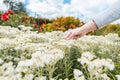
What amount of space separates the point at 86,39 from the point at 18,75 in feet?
5.70

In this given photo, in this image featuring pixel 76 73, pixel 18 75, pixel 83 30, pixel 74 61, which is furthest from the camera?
pixel 74 61

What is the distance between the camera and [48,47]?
3.05 meters

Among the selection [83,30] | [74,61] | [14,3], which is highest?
[14,3]

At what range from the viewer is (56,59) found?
251 centimetres

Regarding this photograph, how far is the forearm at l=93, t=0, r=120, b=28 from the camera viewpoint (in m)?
2.76

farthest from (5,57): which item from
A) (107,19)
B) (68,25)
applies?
(68,25)

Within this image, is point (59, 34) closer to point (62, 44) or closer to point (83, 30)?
point (62, 44)

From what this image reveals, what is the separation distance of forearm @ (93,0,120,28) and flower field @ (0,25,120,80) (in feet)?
0.93

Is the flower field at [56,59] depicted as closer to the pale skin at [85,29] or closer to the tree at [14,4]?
the pale skin at [85,29]

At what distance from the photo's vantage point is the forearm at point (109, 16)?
2760 millimetres

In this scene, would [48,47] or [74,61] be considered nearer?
[48,47]

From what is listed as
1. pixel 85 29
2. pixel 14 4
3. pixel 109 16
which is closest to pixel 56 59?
pixel 85 29

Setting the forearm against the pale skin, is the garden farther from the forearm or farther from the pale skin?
the forearm

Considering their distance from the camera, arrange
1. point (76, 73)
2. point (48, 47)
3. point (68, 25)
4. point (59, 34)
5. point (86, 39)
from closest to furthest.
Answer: point (76, 73)
point (48, 47)
point (86, 39)
point (59, 34)
point (68, 25)
